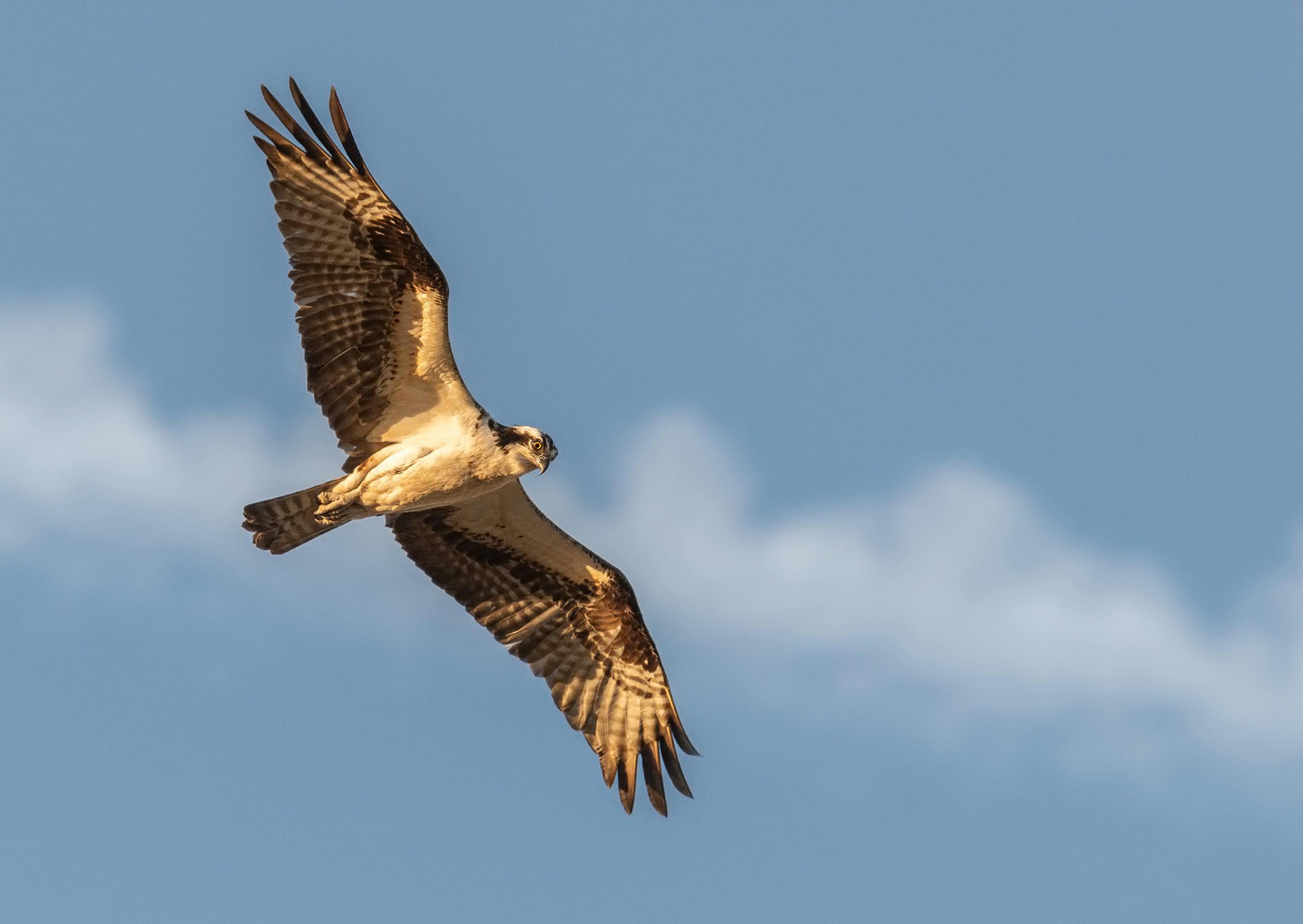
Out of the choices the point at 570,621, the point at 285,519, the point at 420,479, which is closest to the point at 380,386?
the point at 420,479

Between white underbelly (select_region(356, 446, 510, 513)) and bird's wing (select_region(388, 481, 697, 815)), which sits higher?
bird's wing (select_region(388, 481, 697, 815))

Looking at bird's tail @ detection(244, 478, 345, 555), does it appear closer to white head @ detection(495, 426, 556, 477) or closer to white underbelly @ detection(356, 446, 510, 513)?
white underbelly @ detection(356, 446, 510, 513)

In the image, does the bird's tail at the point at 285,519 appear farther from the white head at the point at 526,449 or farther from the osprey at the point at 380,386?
the white head at the point at 526,449

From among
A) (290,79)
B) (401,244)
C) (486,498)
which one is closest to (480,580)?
(486,498)

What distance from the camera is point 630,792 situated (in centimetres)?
1839

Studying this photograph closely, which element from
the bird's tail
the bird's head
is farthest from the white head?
the bird's tail

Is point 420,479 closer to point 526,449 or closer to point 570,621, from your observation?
point 526,449

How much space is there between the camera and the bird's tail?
659 inches

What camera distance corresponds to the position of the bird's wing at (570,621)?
60.3 feet

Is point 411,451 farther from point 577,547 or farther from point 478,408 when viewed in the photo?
point 577,547

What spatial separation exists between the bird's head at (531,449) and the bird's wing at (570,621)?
169 centimetres

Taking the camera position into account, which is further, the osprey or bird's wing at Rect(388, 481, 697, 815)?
bird's wing at Rect(388, 481, 697, 815)

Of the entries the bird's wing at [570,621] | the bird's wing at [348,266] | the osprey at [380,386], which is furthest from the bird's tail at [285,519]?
the bird's wing at [570,621]

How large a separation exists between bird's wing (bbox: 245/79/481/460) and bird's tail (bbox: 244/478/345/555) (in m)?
0.97
